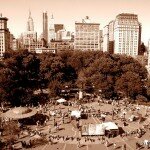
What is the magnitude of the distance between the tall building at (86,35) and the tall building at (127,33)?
1696cm

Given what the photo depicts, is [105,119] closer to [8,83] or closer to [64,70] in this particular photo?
[8,83]

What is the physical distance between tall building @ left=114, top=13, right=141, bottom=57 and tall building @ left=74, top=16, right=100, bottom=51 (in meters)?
17.0

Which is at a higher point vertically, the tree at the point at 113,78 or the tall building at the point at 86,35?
the tall building at the point at 86,35

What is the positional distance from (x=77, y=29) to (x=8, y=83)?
424ft

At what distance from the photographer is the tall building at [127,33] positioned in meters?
177

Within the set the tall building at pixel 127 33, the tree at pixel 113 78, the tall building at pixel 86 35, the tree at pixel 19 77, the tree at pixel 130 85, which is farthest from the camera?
the tall building at pixel 86 35

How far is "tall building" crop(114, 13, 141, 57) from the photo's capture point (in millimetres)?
176625

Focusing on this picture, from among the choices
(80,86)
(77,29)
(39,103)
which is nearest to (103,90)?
(80,86)

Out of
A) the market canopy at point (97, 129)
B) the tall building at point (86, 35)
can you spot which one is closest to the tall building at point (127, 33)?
the tall building at point (86, 35)

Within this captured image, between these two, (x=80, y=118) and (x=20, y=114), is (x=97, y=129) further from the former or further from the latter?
(x=20, y=114)

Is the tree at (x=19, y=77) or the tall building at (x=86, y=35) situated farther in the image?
the tall building at (x=86, y=35)

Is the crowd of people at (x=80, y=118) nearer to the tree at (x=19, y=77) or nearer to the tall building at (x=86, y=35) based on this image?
the tree at (x=19, y=77)

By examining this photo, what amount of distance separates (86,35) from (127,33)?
2886 centimetres

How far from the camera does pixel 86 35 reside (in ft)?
631
